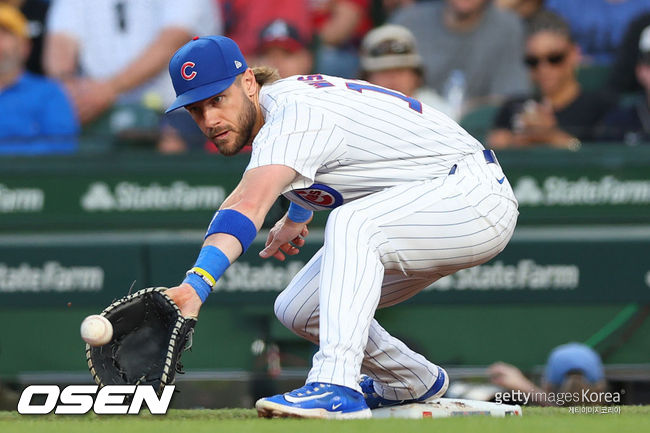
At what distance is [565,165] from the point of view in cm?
709

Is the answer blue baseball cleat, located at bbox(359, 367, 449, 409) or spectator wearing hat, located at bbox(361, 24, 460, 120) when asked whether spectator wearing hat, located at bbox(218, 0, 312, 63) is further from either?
blue baseball cleat, located at bbox(359, 367, 449, 409)

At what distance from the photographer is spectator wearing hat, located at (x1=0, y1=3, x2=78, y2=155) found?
Result: 303 inches

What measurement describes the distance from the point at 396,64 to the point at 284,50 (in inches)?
32.5

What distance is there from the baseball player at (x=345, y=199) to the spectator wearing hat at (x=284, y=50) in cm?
345

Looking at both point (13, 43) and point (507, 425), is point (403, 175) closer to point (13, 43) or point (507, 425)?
point (507, 425)

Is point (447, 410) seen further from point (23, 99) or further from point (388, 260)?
point (23, 99)

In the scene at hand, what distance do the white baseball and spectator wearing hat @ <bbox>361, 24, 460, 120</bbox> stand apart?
4373 millimetres

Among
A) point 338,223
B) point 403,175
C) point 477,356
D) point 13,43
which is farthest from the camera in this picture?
point 13,43

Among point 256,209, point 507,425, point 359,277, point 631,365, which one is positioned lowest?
point 631,365

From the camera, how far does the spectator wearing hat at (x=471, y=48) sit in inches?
313

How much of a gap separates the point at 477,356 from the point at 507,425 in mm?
3306

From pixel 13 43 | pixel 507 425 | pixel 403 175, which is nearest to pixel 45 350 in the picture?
pixel 13 43

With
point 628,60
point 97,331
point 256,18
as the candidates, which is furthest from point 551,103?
point 97,331

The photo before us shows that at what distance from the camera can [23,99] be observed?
306 inches
